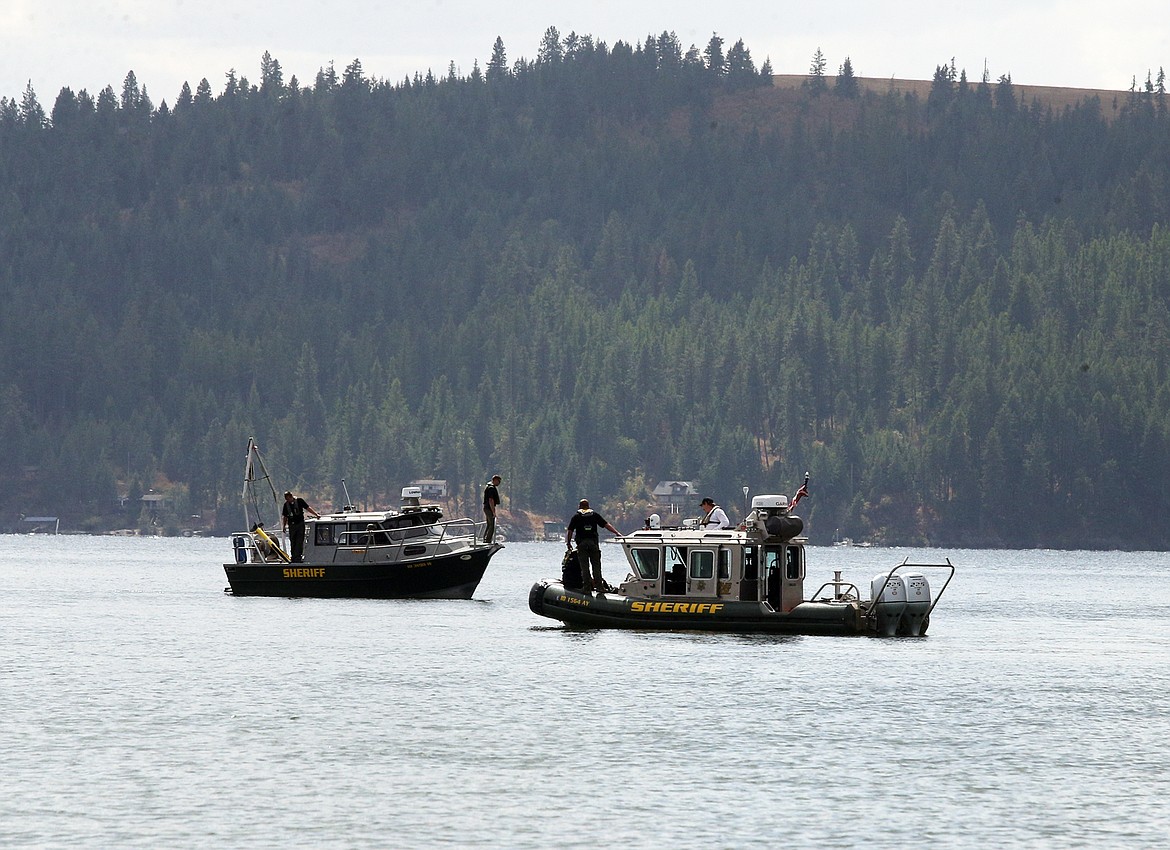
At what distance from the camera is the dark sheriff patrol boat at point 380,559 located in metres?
73.2

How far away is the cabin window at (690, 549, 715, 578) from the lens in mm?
53750

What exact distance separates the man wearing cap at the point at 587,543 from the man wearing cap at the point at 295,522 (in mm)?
16799

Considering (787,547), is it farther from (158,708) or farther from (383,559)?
(383,559)

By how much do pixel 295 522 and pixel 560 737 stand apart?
119 feet

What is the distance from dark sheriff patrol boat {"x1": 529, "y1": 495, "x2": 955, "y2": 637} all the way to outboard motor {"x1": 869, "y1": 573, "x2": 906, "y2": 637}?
0.05m

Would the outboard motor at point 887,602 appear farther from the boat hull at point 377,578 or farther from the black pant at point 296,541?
the black pant at point 296,541

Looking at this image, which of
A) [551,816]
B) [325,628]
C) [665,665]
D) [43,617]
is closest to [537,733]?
[551,816]

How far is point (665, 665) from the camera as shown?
50719 millimetres

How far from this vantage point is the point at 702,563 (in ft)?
177

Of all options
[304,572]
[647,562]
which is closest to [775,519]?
[647,562]

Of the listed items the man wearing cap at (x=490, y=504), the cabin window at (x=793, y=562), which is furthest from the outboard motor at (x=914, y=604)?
the man wearing cap at (x=490, y=504)

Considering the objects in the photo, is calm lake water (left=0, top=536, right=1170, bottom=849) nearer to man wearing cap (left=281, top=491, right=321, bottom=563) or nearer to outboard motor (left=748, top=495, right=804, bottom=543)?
outboard motor (left=748, top=495, right=804, bottom=543)

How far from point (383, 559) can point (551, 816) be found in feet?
144

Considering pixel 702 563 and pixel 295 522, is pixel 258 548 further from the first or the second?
pixel 702 563
